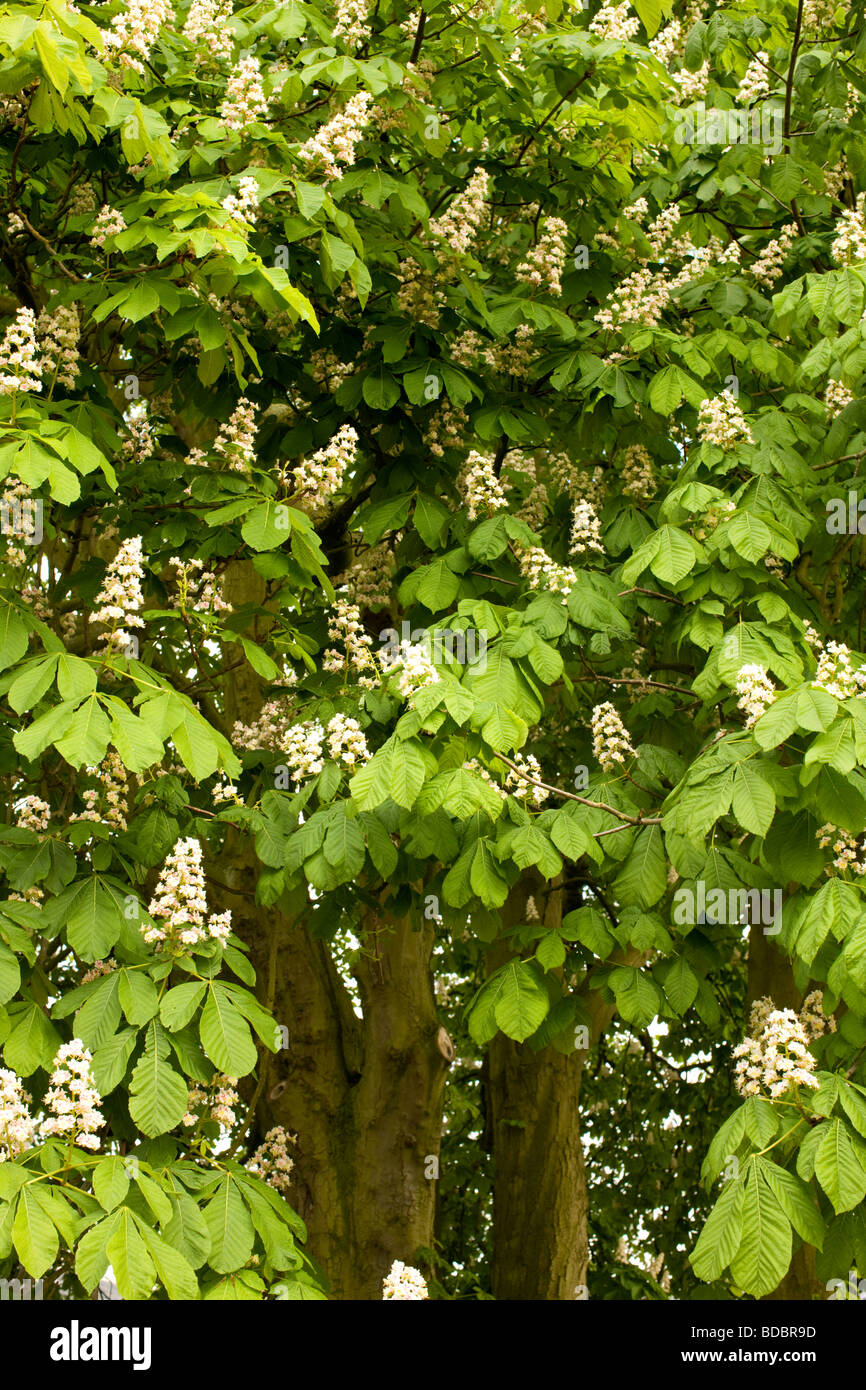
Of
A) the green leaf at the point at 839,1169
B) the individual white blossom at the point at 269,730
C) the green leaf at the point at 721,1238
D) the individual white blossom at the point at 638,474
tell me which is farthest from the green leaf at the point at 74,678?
the individual white blossom at the point at 638,474

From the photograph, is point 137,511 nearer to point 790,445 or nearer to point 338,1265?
point 790,445

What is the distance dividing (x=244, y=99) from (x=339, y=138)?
39 centimetres

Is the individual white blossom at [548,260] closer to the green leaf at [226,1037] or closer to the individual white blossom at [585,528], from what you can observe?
the individual white blossom at [585,528]

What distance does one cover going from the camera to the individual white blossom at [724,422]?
4773mm

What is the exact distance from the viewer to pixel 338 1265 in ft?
Result: 19.7

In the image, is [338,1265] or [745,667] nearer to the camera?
[745,667]

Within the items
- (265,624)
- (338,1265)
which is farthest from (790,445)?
(338,1265)

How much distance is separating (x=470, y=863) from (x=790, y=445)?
202 cm

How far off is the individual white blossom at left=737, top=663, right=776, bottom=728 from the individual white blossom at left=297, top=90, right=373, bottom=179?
6.87ft

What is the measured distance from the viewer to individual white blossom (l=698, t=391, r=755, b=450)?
4.77m

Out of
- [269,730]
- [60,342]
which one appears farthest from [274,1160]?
[60,342]

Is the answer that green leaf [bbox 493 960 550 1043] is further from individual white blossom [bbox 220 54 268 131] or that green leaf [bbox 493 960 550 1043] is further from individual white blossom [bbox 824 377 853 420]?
individual white blossom [bbox 220 54 268 131]

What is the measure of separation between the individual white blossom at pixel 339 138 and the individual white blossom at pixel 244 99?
205 millimetres

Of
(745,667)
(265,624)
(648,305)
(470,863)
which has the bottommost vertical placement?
(470,863)
